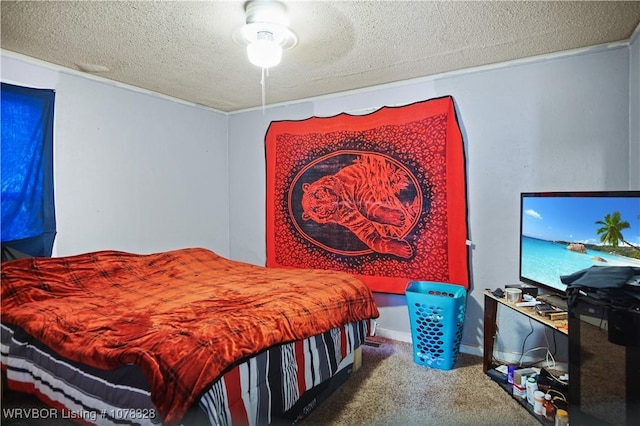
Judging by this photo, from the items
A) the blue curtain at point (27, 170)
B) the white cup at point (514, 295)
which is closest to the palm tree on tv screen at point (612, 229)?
the white cup at point (514, 295)

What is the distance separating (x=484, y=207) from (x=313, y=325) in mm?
1647

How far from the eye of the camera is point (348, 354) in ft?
7.54

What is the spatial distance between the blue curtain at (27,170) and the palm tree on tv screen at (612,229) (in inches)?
136

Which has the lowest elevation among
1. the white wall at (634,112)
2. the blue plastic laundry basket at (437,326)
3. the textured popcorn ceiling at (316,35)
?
the blue plastic laundry basket at (437,326)

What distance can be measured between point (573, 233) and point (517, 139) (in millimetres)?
894

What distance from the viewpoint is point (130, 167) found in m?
3.03

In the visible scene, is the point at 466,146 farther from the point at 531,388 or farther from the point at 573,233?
the point at 531,388

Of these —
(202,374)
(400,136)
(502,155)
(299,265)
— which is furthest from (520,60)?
(202,374)

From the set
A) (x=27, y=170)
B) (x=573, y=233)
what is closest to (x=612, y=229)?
(x=573, y=233)

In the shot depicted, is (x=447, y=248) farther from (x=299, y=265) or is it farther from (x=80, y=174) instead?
(x=80, y=174)

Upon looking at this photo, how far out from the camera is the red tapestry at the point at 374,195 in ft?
9.15

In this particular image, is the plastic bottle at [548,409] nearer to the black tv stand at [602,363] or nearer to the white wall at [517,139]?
the black tv stand at [602,363]

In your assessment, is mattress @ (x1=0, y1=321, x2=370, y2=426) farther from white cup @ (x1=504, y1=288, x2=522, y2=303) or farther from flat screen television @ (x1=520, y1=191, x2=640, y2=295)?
flat screen television @ (x1=520, y1=191, x2=640, y2=295)

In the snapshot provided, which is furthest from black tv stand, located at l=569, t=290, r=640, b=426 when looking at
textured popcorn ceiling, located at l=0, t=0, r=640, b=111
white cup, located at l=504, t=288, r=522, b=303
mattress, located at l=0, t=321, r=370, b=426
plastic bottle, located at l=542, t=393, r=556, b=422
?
textured popcorn ceiling, located at l=0, t=0, r=640, b=111
